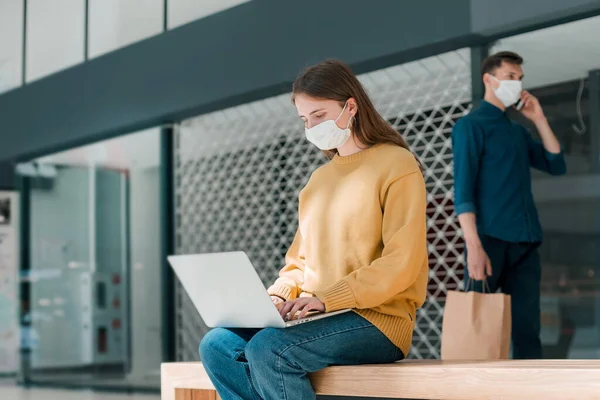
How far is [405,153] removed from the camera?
250cm

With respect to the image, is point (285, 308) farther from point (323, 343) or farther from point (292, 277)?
point (292, 277)

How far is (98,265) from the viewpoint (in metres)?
7.01

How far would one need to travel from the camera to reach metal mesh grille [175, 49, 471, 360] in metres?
4.91

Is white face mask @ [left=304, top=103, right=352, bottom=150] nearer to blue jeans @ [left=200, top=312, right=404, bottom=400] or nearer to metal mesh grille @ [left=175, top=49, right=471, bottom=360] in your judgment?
blue jeans @ [left=200, top=312, right=404, bottom=400]

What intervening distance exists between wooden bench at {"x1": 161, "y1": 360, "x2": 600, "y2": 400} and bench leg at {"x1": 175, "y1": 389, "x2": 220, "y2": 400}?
0.59 metres

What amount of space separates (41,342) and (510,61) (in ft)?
16.3

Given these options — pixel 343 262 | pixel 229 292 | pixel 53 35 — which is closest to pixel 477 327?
pixel 343 262

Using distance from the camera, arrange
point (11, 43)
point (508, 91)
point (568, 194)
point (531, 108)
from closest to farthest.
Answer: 1. point (508, 91)
2. point (531, 108)
3. point (568, 194)
4. point (11, 43)

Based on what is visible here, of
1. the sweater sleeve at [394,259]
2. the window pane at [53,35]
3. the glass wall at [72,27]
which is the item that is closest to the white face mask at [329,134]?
the sweater sleeve at [394,259]

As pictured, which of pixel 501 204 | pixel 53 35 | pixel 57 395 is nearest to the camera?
pixel 501 204

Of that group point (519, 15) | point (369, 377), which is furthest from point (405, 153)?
point (519, 15)

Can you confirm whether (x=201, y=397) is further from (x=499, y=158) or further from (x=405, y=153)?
(x=499, y=158)

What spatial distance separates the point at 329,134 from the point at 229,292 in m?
0.55

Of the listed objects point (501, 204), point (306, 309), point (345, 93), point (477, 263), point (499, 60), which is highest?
point (499, 60)
